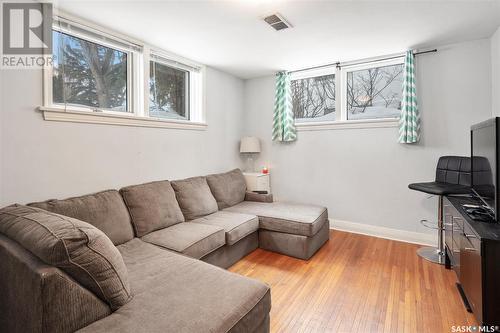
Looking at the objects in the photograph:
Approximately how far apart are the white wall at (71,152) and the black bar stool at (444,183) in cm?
279

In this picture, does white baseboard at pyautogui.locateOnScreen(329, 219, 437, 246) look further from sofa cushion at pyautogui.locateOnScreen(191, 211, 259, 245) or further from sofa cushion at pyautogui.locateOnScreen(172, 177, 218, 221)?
sofa cushion at pyautogui.locateOnScreen(172, 177, 218, 221)

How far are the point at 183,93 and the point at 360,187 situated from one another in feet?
9.30

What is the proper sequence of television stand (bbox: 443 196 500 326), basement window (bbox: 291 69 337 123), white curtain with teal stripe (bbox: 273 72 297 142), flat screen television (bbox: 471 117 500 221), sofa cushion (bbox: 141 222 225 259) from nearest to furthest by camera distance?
1. television stand (bbox: 443 196 500 326)
2. flat screen television (bbox: 471 117 500 221)
3. sofa cushion (bbox: 141 222 225 259)
4. basement window (bbox: 291 69 337 123)
5. white curtain with teal stripe (bbox: 273 72 297 142)

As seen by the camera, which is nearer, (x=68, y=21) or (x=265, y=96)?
(x=68, y=21)

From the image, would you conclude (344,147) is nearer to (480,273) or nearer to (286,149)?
(286,149)

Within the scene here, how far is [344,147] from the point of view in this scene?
146 inches

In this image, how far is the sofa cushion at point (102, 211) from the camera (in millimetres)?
1977

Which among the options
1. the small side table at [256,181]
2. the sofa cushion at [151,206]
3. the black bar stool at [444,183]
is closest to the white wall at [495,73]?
the black bar stool at [444,183]

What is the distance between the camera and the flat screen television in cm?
165

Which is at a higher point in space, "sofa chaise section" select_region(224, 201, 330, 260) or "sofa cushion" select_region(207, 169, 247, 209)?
"sofa cushion" select_region(207, 169, 247, 209)

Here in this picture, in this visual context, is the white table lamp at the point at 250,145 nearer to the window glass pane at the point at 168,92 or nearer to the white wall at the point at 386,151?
the white wall at the point at 386,151

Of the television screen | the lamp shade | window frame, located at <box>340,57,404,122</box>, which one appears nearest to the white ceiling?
window frame, located at <box>340,57,404,122</box>

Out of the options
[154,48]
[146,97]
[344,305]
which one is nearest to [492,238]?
[344,305]

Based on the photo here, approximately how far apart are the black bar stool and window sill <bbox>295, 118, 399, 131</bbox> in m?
0.74
